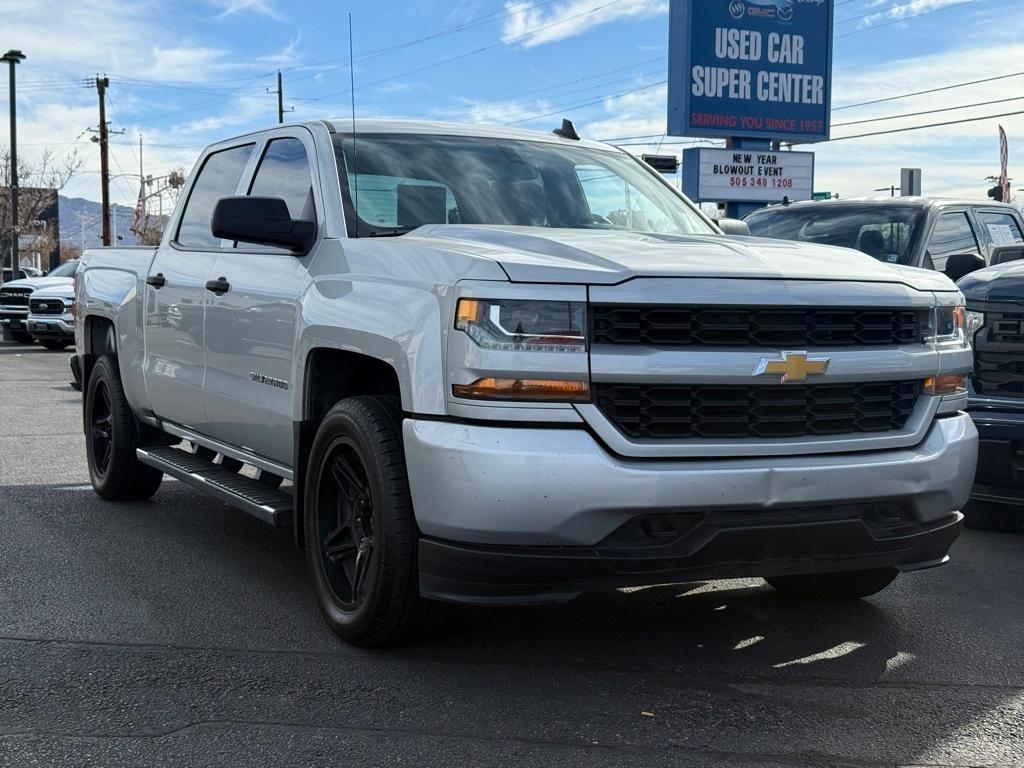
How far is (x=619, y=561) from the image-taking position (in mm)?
3785

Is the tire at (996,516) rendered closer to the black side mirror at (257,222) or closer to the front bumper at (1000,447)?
the front bumper at (1000,447)

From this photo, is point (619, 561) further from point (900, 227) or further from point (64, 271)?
point (64, 271)

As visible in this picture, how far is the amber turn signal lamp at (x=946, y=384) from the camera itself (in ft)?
14.1

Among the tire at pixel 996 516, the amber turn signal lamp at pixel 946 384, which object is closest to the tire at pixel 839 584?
the amber turn signal lamp at pixel 946 384

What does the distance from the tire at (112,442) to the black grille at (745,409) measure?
4.05m

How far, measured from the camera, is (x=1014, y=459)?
20.0 ft

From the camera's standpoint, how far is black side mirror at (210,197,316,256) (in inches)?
186

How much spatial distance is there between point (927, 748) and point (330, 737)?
166 centimetres

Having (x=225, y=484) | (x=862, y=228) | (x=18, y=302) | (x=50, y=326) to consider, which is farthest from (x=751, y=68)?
(x=225, y=484)

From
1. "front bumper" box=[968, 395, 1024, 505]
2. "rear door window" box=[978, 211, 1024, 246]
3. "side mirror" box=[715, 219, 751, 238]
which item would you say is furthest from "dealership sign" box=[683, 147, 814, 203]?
"side mirror" box=[715, 219, 751, 238]

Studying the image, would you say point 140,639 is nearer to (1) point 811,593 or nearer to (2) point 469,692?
(2) point 469,692

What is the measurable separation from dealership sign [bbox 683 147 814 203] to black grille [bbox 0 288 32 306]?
12.8 meters

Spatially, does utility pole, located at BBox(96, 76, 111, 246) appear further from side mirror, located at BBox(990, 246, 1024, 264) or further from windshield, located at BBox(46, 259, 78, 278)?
side mirror, located at BBox(990, 246, 1024, 264)

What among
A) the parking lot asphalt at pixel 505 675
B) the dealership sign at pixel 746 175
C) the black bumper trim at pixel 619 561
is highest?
the dealership sign at pixel 746 175
